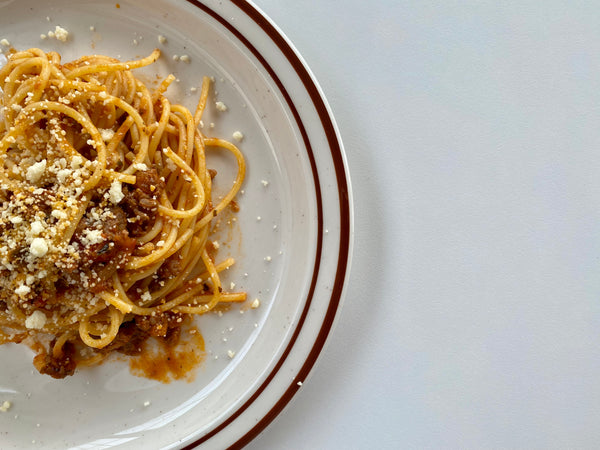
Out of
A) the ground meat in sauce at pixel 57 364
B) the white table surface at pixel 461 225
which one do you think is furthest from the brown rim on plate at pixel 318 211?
the ground meat in sauce at pixel 57 364

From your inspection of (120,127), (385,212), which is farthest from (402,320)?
(120,127)

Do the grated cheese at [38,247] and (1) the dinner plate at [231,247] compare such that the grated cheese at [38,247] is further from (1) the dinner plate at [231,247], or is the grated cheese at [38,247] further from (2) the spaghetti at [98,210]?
(1) the dinner plate at [231,247]

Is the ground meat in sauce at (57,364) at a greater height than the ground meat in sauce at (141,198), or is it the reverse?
the ground meat in sauce at (141,198)

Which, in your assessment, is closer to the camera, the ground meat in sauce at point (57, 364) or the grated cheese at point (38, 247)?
the grated cheese at point (38, 247)

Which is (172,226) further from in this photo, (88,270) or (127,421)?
(127,421)

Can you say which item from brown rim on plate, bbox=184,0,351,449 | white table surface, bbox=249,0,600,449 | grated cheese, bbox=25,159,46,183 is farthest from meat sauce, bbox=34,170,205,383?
white table surface, bbox=249,0,600,449

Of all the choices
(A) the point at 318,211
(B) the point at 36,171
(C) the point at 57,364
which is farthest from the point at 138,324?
(A) the point at 318,211

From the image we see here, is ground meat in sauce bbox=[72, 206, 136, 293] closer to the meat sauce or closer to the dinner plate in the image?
the meat sauce
